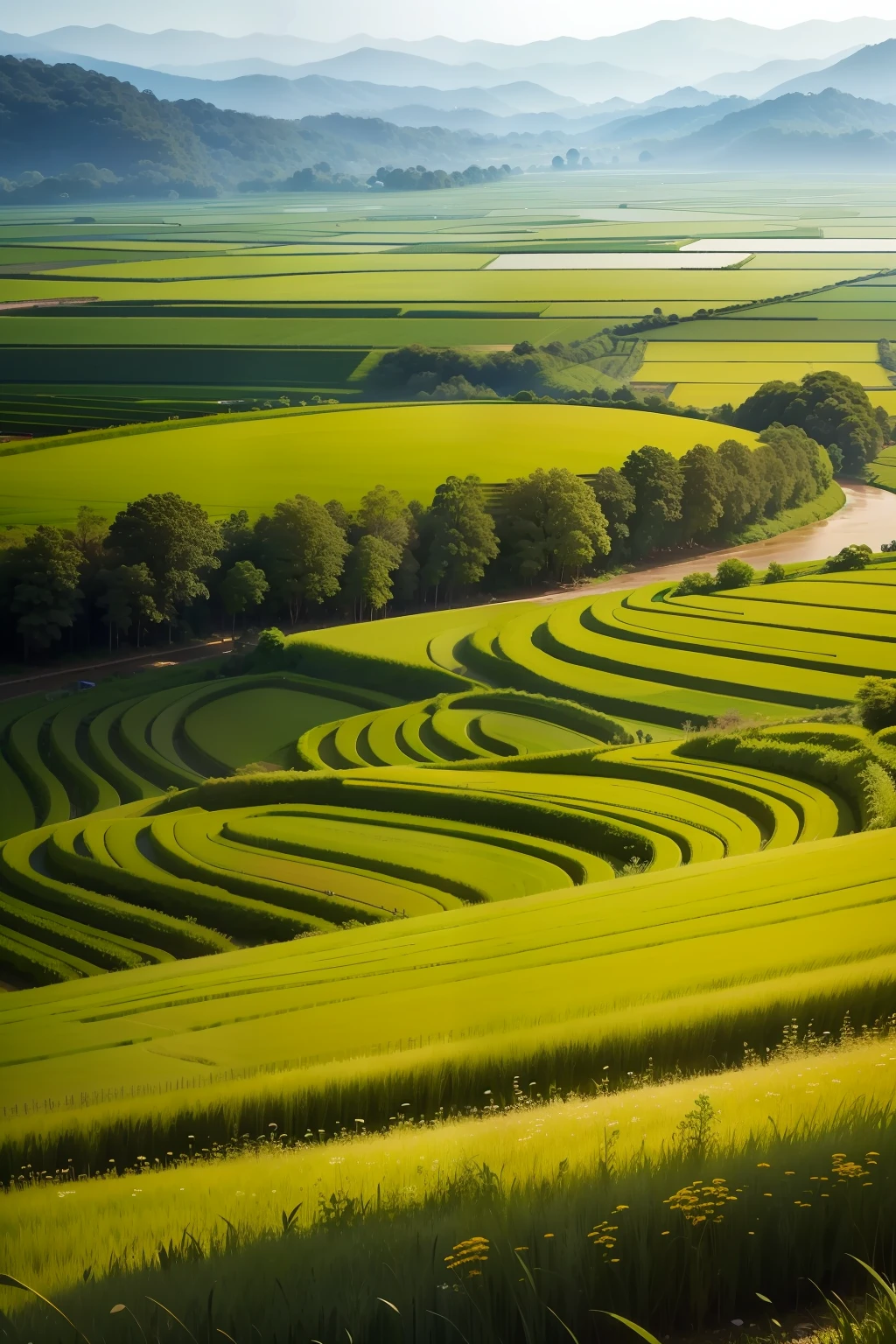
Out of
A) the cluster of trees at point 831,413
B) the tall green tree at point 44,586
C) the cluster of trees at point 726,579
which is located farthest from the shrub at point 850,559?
the tall green tree at point 44,586

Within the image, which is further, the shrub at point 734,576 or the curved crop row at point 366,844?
the shrub at point 734,576

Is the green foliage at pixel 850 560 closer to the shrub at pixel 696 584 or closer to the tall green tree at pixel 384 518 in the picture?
the shrub at pixel 696 584

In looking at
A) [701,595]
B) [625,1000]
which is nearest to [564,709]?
[701,595]

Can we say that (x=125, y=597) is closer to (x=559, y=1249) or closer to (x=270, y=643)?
(x=270, y=643)

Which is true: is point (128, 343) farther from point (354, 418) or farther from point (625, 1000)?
point (625, 1000)

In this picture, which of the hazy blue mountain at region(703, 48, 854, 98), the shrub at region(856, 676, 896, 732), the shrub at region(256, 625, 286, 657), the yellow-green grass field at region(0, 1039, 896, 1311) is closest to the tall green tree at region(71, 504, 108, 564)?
the shrub at region(256, 625, 286, 657)

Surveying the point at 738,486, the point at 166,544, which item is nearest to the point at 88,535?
the point at 166,544
